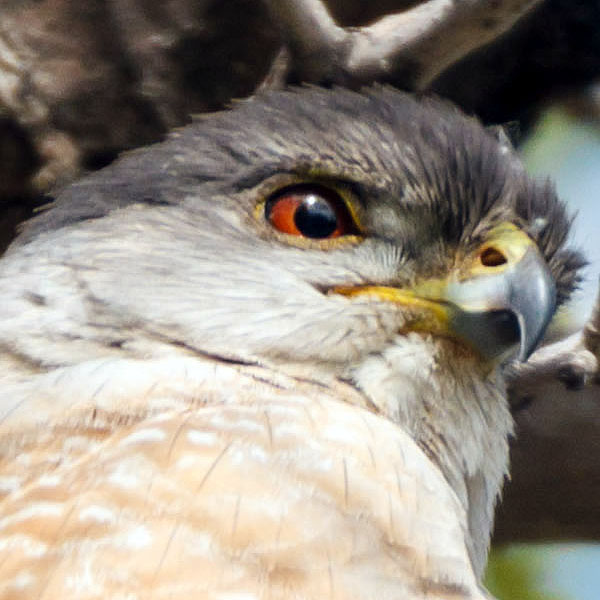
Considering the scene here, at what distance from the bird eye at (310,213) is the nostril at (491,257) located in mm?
224

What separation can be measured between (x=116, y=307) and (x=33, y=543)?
2.04 feet

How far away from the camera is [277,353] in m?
1.99

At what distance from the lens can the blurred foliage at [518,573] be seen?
3.10 meters

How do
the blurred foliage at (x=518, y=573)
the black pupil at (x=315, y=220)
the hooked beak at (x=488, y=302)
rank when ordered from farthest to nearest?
1. the blurred foliage at (x=518, y=573)
2. the black pupil at (x=315, y=220)
3. the hooked beak at (x=488, y=302)

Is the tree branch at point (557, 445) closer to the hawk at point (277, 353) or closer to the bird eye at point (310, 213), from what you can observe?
the hawk at point (277, 353)

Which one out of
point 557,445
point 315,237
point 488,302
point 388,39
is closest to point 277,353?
point 315,237

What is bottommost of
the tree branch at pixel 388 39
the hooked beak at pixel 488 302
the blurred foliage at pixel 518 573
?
the blurred foliage at pixel 518 573

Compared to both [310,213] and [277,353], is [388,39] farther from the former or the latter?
[277,353]

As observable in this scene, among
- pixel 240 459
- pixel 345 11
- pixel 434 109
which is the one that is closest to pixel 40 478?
pixel 240 459

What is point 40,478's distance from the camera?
5.34ft

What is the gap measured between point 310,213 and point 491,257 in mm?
Result: 319

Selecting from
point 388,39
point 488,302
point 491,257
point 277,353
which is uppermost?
Answer: point 388,39

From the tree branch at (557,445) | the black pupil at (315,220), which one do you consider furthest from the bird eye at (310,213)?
the tree branch at (557,445)

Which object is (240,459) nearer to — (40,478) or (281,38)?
(40,478)
